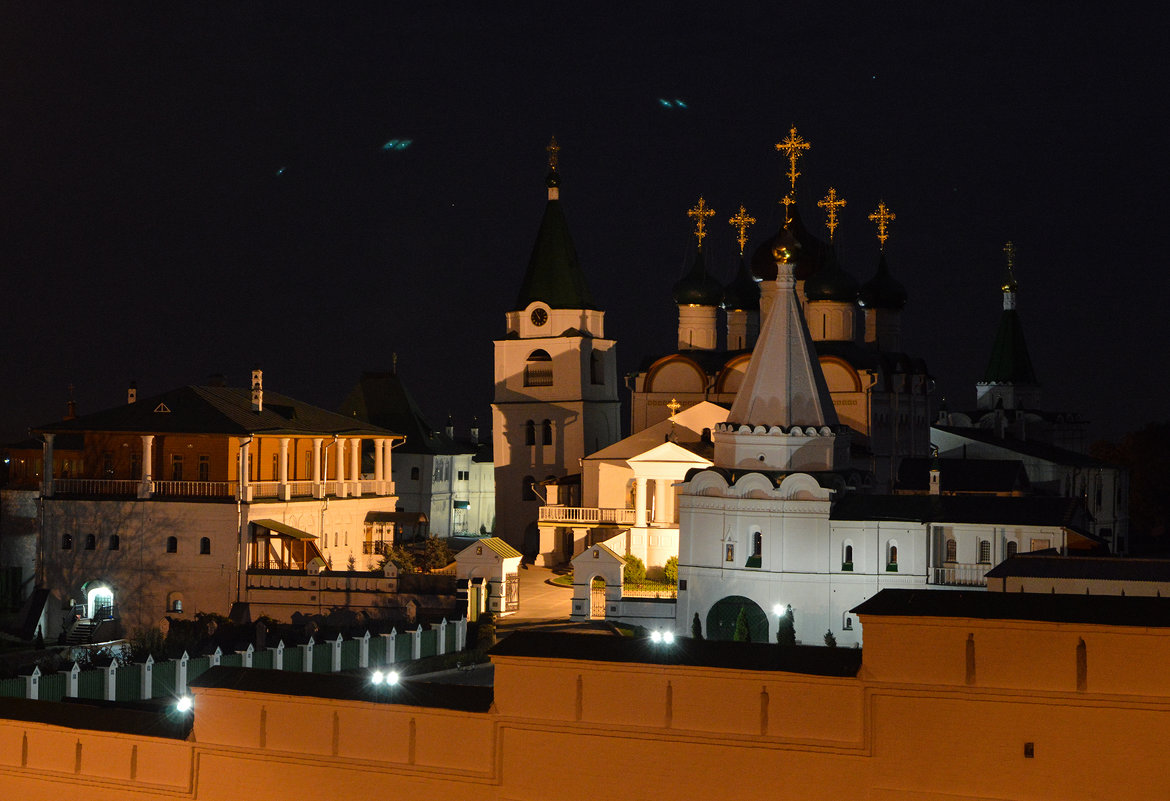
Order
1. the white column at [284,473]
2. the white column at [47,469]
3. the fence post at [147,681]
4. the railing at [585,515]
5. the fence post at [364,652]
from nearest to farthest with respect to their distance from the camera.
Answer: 1. the fence post at [147,681]
2. the fence post at [364,652]
3. the white column at [47,469]
4. the white column at [284,473]
5. the railing at [585,515]

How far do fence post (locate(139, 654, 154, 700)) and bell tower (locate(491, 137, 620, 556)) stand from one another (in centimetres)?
2860

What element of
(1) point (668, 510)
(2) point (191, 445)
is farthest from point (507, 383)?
(2) point (191, 445)

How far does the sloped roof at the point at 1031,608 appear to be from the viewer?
13.4 meters

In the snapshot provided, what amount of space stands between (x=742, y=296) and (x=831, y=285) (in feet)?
20.4

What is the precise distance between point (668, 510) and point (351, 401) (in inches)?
782

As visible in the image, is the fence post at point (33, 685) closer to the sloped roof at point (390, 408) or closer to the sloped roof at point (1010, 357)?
the sloped roof at point (390, 408)

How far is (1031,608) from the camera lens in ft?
45.2

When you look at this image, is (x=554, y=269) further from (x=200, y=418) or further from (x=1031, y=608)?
(x=1031, y=608)

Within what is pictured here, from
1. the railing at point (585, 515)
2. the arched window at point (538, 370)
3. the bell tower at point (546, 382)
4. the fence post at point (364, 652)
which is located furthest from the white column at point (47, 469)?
the arched window at point (538, 370)

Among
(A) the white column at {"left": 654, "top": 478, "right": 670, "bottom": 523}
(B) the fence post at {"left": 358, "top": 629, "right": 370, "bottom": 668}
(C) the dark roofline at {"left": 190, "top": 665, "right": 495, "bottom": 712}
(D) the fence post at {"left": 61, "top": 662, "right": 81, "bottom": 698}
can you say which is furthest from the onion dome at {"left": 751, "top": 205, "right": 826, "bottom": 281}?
(C) the dark roofline at {"left": 190, "top": 665, "right": 495, "bottom": 712}

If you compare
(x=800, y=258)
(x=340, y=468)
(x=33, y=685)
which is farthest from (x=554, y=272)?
(x=33, y=685)

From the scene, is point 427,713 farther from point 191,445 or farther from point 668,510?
point 668,510

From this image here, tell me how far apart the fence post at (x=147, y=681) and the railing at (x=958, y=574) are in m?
15.1

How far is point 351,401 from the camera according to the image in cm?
5847
